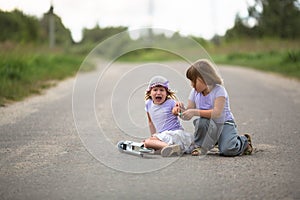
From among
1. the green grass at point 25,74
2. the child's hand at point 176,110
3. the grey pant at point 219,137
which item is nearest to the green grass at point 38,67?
the green grass at point 25,74

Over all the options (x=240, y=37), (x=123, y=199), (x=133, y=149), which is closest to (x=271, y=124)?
(x=133, y=149)

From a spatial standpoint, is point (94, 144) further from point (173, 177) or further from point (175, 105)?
point (173, 177)

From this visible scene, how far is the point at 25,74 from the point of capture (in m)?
13.1

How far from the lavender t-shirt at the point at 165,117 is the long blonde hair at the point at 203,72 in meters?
0.39

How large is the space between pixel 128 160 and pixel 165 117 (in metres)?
0.63

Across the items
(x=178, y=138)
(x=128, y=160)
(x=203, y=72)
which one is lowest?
(x=128, y=160)

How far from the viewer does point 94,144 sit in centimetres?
521

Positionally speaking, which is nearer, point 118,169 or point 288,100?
point 118,169

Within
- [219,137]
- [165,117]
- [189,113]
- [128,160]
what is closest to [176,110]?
[189,113]

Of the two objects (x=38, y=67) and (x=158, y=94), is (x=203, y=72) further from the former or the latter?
(x=38, y=67)

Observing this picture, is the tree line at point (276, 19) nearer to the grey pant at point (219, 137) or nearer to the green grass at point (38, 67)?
the green grass at point (38, 67)

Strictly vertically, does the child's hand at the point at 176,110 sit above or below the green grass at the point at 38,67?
below

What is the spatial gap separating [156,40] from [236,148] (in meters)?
1.37

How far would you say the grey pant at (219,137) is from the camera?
15.1ft
